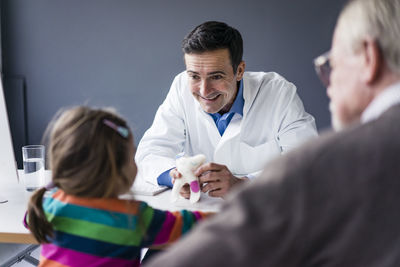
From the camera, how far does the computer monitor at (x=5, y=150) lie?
1.52m

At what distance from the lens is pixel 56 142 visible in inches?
42.7

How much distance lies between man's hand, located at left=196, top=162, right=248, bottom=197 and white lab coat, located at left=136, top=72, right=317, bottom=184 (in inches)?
18.0

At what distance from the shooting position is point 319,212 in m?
0.55

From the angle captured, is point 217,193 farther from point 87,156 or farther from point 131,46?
point 131,46

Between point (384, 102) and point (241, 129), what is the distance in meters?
1.56

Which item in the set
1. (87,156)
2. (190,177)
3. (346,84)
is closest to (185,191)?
(190,177)

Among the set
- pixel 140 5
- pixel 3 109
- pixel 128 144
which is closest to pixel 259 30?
pixel 140 5

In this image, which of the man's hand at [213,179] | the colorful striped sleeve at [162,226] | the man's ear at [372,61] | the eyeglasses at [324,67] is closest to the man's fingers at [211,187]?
the man's hand at [213,179]

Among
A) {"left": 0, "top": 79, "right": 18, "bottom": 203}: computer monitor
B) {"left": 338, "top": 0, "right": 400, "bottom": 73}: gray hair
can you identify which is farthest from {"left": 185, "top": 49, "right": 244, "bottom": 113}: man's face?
{"left": 338, "top": 0, "right": 400, "bottom": 73}: gray hair

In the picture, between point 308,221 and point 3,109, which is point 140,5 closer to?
point 3,109

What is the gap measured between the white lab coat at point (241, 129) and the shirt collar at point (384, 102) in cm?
143

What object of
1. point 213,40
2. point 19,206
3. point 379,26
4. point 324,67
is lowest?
point 19,206

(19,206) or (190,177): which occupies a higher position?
(190,177)

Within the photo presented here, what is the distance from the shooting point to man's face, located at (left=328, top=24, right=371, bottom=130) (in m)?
0.72
